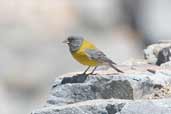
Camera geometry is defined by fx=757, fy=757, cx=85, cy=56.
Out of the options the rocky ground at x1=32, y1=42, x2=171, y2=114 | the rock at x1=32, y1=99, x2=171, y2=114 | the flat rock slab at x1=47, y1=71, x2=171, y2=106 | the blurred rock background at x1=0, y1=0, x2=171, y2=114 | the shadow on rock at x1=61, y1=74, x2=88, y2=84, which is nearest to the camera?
the rock at x1=32, y1=99, x2=171, y2=114

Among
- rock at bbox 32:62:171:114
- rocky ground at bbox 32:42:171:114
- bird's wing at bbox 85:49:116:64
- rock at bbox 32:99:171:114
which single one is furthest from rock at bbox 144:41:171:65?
rock at bbox 32:99:171:114

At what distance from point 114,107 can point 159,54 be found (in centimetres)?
242

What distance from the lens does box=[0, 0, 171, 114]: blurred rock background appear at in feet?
50.5

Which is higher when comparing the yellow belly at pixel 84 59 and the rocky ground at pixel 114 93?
the yellow belly at pixel 84 59

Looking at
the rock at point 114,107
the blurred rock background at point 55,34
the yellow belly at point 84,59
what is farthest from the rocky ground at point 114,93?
the blurred rock background at point 55,34

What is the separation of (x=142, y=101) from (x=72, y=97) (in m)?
0.84

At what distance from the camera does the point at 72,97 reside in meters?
5.77

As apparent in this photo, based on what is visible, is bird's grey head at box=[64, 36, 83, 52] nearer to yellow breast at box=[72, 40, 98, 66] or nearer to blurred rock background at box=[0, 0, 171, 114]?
yellow breast at box=[72, 40, 98, 66]

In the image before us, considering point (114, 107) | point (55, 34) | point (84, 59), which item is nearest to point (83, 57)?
point (84, 59)

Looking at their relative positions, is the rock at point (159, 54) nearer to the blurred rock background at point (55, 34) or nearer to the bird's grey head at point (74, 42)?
the bird's grey head at point (74, 42)

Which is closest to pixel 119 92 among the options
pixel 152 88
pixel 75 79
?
pixel 152 88

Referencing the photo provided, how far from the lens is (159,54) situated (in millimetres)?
7441

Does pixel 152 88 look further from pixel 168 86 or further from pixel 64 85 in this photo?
Answer: pixel 64 85

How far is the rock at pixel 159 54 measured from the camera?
288 inches
